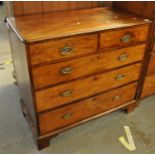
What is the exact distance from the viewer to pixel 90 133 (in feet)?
5.30

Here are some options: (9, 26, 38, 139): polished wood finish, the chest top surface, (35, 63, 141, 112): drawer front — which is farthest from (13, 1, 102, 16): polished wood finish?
(35, 63, 141, 112): drawer front

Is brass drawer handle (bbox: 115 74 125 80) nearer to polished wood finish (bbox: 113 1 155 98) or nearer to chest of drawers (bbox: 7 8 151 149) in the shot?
chest of drawers (bbox: 7 8 151 149)

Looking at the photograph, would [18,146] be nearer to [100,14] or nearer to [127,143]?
[127,143]

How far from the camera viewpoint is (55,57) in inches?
45.3

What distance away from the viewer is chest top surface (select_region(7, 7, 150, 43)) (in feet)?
3.65

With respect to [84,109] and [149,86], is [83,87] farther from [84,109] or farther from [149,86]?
[149,86]

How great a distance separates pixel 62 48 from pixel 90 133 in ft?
2.64

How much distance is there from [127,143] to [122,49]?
2.37 feet

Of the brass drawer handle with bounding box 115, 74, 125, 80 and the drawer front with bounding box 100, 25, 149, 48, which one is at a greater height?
the drawer front with bounding box 100, 25, 149, 48

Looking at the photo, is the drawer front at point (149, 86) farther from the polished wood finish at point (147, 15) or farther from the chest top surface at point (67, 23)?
the chest top surface at point (67, 23)

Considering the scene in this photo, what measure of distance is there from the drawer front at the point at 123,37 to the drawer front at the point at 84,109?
15.9 inches

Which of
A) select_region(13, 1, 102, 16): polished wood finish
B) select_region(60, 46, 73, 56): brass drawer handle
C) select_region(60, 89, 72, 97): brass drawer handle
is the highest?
select_region(13, 1, 102, 16): polished wood finish

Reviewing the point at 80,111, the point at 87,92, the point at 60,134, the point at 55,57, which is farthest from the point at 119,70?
the point at 60,134

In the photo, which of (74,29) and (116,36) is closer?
(74,29)
